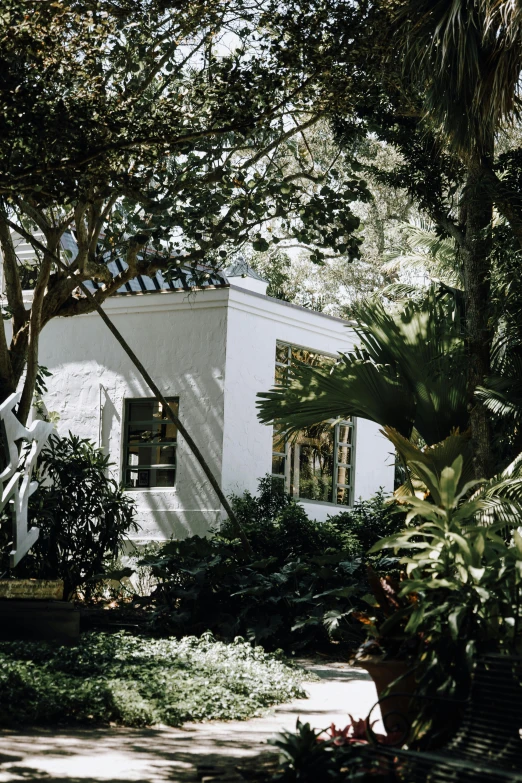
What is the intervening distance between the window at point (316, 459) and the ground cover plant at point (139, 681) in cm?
716

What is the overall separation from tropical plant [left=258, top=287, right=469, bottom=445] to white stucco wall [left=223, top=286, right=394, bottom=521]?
485 centimetres

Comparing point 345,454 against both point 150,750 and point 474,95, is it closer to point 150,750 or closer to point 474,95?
point 474,95

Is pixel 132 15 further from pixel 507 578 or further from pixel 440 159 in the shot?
pixel 507 578

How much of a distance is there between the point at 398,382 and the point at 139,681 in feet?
13.3

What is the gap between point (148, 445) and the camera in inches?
631

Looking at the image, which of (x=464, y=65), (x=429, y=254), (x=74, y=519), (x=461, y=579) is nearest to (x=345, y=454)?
(x=429, y=254)

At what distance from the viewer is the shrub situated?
1257cm

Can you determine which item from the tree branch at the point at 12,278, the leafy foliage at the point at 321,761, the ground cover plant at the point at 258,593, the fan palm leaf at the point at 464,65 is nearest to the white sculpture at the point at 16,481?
the ground cover plant at the point at 258,593

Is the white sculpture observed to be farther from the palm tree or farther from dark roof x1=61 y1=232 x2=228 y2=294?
dark roof x1=61 y1=232 x2=228 y2=294

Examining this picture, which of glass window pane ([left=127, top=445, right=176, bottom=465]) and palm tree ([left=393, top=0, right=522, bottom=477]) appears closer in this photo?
palm tree ([left=393, top=0, right=522, bottom=477])

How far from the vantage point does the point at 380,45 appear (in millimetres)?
10453

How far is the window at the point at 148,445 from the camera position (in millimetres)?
15859

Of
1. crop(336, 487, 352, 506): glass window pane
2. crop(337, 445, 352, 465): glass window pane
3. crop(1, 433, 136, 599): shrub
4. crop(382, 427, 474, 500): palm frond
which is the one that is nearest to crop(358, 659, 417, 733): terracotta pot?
crop(382, 427, 474, 500): palm frond

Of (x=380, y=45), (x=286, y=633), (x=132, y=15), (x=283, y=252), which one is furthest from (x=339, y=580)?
(x=283, y=252)
